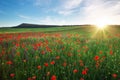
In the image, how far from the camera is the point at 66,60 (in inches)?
222

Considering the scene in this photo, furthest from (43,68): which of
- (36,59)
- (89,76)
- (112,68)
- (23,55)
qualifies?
(112,68)

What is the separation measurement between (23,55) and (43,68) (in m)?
1.93

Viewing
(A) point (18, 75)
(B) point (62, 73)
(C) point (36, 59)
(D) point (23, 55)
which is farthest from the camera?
(D) point (23, 55)

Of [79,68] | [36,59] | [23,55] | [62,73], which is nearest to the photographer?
[62,73]

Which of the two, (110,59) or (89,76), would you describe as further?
(110,59)

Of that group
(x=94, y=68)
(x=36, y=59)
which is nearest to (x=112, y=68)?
(x=94, y=68)

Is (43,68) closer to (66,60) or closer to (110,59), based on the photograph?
(66,60)

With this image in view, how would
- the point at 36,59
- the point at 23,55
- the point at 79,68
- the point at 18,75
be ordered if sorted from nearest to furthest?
the point at 18,75
the point at 79,68
the point at 36,59
the point at 23,55

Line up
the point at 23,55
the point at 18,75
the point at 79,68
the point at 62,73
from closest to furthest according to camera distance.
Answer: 1. the point at 18,75
2. the point at 62,73
3. the point at 79,68
4. the point at 23,55

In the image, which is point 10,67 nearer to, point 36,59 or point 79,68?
point 36,59

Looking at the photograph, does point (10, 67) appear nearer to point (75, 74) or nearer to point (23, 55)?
point (23, 55)

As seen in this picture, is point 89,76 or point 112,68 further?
point 112,68

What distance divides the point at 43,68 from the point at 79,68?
1234 millimetres

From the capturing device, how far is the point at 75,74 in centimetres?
463
